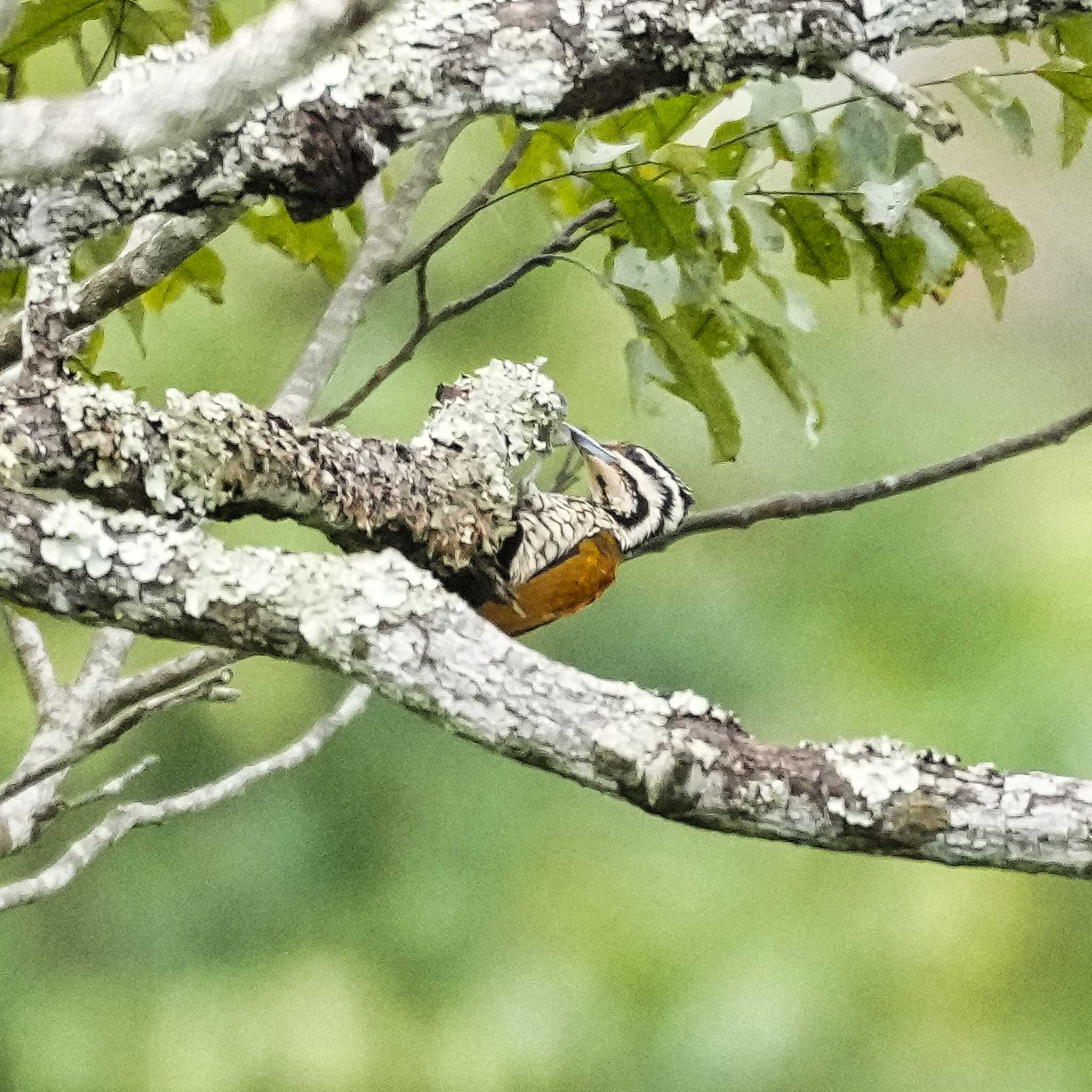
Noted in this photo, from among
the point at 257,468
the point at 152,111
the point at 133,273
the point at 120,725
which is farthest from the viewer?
the point at 133,273

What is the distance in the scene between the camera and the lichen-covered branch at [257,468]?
2.28 ft

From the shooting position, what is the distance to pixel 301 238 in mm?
1223

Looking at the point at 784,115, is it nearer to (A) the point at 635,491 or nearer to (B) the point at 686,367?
(B) the point at 686,367

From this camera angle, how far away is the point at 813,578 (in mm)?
2123

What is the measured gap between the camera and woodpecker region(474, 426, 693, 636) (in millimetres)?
1220

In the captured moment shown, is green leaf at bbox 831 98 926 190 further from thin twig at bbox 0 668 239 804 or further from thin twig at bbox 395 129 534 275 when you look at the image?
thin twig at bbox 0 668 239 804

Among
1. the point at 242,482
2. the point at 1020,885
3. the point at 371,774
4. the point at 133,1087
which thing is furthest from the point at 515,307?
the point at 242,482

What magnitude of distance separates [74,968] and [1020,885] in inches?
54.4

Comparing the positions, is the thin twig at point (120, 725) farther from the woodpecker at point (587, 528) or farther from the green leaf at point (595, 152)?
the green leaf at point (595, 152)

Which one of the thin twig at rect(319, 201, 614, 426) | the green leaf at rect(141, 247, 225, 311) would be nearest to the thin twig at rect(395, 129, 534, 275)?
the thin twig at rect(319, 201, 614, 426)

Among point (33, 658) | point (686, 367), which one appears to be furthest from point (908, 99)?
point (33, 658)

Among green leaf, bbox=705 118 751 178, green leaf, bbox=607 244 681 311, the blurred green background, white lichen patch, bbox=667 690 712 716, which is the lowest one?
the blurred green background

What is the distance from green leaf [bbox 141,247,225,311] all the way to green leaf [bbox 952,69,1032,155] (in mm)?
612

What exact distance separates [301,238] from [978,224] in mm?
566
